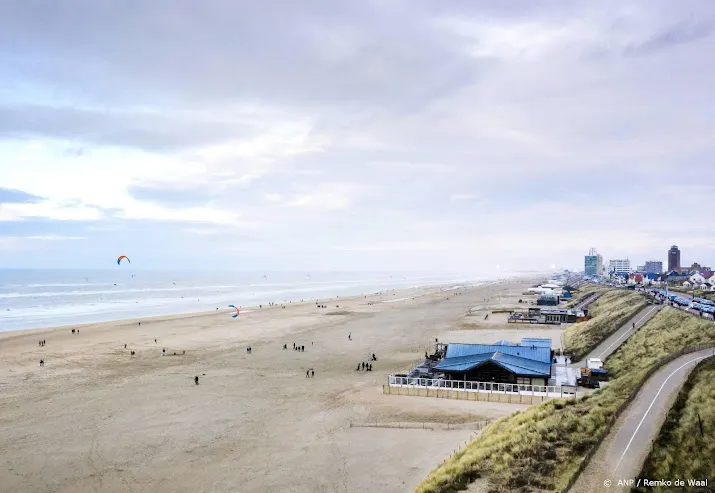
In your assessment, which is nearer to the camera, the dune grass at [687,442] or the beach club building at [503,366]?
the dune grass at [687,442]

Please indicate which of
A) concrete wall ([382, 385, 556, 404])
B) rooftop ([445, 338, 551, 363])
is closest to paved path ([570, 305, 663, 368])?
rooftop ([445, 338, 551, 363])

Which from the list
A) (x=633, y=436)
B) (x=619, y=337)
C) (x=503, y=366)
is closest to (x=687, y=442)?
(x=633, y=436)

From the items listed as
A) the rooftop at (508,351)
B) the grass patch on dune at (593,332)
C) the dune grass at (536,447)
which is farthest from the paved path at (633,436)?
the grass patch on dune at (593,332)

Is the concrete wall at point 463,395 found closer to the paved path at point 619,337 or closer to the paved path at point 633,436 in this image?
the paved path at point 633,436

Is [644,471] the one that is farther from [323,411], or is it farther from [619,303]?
[619,303]

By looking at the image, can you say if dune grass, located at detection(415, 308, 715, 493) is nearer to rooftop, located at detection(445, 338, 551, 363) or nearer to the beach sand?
the beach sand
